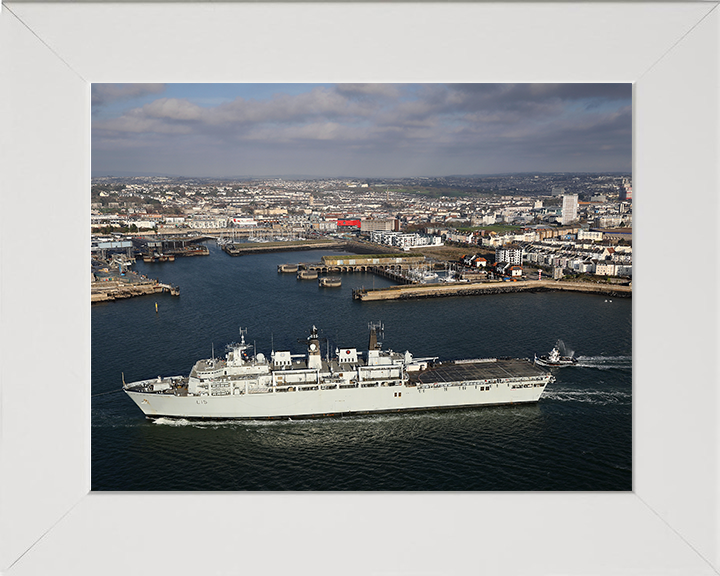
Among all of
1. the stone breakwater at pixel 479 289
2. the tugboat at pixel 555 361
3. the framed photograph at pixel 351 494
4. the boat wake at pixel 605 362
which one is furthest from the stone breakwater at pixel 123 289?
Result: the framed photograph at pixel 351 494

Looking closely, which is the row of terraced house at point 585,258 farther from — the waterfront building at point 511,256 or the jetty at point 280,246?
the jetty at point 280,246

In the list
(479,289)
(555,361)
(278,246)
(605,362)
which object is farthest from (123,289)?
(605,362)

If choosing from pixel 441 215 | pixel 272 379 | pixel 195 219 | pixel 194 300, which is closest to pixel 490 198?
pixel 441 215

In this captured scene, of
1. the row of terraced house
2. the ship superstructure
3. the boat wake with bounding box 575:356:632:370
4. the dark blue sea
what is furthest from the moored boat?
the ship superstructure

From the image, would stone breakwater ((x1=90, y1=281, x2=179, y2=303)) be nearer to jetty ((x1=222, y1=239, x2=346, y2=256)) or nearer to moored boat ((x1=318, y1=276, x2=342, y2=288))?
moored boat ((x1=318, y1=276, x2=342, y2=288))
